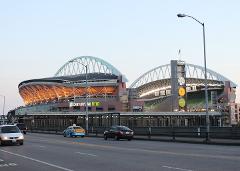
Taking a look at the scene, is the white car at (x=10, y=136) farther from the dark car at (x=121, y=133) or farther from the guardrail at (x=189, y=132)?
the guardrail at (x=189, y=132)

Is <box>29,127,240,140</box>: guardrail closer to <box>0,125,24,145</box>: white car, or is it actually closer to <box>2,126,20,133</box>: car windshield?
<box>0,125,24,145</box>: white car

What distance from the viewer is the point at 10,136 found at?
31625 mm

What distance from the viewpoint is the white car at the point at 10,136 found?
3138 centimetres

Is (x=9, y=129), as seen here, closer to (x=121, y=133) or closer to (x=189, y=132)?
(x=121, y=133)

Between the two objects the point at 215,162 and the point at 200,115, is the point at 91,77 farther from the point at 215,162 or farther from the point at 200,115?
the point at 215,162

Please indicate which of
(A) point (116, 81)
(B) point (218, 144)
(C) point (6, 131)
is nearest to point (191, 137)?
(B) point (218, 144)

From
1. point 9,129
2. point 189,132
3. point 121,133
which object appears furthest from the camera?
point 121,133

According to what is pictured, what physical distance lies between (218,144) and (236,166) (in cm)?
1672

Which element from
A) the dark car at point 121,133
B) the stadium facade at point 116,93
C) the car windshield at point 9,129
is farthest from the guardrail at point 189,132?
the stadium facade at point 116,93

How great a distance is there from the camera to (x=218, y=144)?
31703 millimetres

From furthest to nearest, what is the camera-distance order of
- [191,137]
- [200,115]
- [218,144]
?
[200,115] → [191,137] → [218,144]

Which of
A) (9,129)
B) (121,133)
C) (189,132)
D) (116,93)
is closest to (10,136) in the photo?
(9,129)

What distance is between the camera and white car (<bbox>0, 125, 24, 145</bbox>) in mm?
31375

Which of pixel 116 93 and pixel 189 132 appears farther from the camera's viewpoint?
pixel 116 93
